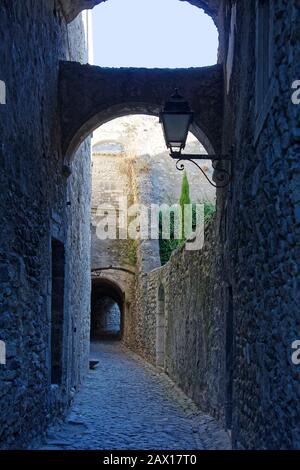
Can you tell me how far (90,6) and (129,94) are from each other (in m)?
1.40

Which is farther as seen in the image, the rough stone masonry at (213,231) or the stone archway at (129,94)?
the stone archway at (129,94)

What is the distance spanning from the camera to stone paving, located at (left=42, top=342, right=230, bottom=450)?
5.91m

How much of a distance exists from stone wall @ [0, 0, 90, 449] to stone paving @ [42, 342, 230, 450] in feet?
1.29

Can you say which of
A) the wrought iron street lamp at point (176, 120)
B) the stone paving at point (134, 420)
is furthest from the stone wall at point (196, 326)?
the wrought iron street lamp at point (176, 120)

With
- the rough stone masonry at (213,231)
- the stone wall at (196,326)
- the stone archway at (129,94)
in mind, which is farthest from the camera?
the stone archway at (129,94)

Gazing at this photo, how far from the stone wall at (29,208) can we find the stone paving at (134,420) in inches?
15.4

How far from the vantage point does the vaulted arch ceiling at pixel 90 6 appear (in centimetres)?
750

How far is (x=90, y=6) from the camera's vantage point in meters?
7.90

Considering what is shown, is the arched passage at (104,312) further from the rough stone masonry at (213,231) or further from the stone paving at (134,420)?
the rough stone masonry at (213,231)

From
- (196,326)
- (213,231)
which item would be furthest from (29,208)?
(196,326)

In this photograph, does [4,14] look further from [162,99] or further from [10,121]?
[162,99]

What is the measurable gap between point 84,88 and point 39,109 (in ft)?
5.61

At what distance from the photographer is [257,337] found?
4.10 m

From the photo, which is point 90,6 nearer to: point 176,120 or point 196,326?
point 176,120
